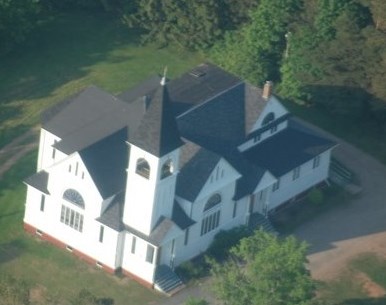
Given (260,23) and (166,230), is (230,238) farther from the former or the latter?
(260,23)

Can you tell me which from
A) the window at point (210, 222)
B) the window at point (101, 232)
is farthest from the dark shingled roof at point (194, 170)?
the window at point (101, 232)

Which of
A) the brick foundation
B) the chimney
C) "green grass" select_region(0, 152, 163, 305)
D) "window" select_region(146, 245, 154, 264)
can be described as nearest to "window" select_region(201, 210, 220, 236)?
"window" select_region(146, 245, 154, 264)

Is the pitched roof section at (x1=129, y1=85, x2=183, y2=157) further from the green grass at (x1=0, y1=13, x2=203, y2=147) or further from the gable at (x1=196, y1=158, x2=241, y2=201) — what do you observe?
the green grass at (x1=0, y1=13, x2=203, y2=147)

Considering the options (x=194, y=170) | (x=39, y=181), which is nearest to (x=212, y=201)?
(x=194, y=170)

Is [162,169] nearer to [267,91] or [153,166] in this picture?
[153,166]

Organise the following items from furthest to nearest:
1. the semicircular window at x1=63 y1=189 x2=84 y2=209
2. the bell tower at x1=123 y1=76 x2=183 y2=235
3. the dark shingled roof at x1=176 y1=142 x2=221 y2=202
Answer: the semicircular window at x1=63 y1=189 x2=84 y2=209
the dark shingled roof at x1=176 y1=142 x2=221 y2=202
the bell tower at x1=123 y1=76 x2=183 y2=235

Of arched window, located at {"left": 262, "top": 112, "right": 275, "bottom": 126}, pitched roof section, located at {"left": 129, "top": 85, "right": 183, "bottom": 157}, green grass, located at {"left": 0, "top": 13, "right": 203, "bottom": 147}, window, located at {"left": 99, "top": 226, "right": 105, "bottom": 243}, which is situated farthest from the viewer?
green grass, located at {"left": 0, "top": 13, "right": 203, "bottom": 147}
